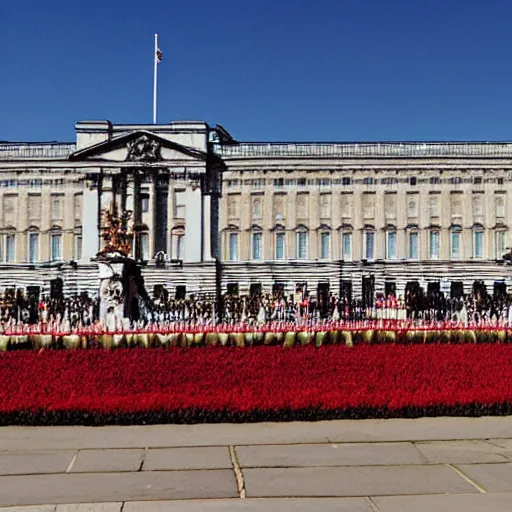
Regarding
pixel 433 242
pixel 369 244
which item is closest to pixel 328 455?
pixel 369 244

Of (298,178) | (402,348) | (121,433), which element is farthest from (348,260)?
(121,433)

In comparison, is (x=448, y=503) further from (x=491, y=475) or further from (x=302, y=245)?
(x=302, y=245)

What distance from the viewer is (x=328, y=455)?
440 inches

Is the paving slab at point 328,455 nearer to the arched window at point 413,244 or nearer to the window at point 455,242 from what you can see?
the arched window at point 413,244

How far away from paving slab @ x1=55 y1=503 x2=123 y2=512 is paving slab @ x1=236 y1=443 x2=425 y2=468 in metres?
2.35

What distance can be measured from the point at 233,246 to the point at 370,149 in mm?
14548

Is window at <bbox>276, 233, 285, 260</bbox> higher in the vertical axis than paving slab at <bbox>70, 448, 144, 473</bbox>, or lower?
higher

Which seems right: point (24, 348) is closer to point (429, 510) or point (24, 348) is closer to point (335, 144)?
point (429, 510)

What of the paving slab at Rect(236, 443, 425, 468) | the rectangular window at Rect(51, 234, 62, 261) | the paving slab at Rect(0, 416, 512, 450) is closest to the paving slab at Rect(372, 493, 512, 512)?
the paving slab at Rect(236, 443, 425, 468)

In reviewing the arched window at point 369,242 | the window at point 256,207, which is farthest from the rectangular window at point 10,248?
the arched window at point 369,242

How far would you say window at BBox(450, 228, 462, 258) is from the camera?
6569cm

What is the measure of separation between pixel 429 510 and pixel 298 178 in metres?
59.3

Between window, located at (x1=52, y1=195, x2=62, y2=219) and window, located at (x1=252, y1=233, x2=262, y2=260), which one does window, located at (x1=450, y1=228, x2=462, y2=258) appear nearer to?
window, located at (x1=252, y1=233, x2=262, y2=260)

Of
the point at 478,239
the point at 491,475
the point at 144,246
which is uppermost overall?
the point at 478,239
